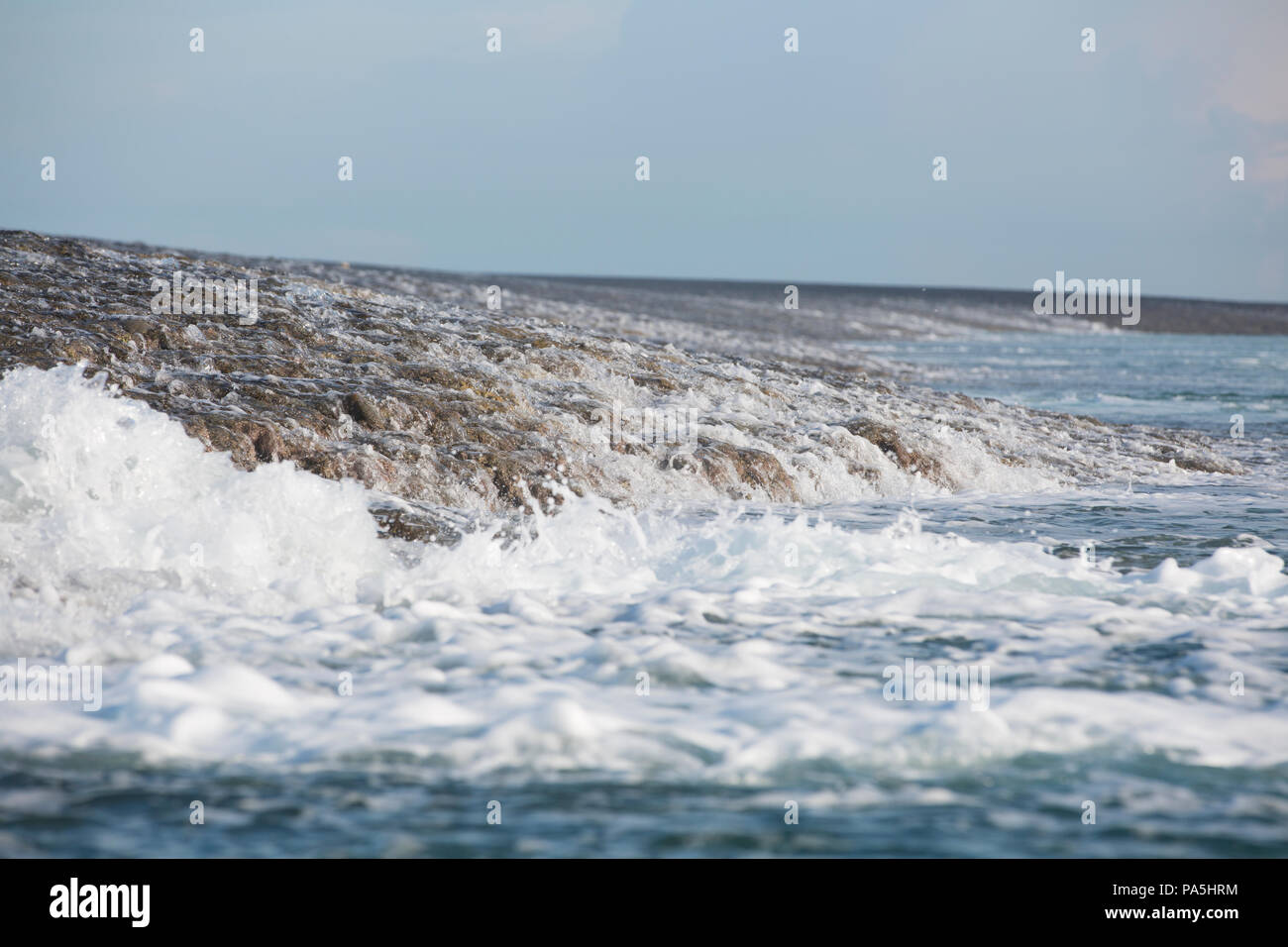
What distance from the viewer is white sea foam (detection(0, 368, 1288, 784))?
5.88 metres

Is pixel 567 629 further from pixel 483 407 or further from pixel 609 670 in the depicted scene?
pixel 483 407

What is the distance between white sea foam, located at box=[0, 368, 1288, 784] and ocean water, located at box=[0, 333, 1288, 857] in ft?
0.09

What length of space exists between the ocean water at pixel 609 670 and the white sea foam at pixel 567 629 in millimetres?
28

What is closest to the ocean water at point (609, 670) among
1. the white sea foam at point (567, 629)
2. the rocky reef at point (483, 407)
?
the white sea foam at point (567, 629)

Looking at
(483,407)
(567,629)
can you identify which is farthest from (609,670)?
(483,407)

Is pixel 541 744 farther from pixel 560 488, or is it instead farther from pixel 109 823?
pixel 560 488

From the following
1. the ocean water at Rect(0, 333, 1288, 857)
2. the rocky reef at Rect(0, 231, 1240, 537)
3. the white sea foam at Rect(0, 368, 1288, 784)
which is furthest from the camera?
the rocky reef at Rect(0, 231, 1240, 537)

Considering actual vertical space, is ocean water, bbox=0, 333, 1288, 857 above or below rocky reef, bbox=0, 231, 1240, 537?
below

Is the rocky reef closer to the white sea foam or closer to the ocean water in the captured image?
the ocean water

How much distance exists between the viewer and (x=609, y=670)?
23.0 feet

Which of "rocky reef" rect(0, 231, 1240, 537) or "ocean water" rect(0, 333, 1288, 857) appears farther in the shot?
"rocky reef" rect(0, 231, 1240, 537)

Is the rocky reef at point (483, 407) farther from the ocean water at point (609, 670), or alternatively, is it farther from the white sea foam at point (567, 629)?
the white sea foam at point (567, 629)

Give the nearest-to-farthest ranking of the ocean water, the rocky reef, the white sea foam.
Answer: the ocean water, the white sea foam, the rocky reef

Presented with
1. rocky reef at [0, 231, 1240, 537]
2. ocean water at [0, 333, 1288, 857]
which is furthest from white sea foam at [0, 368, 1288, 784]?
rocky reef at [0, 231, 1240, 537]
